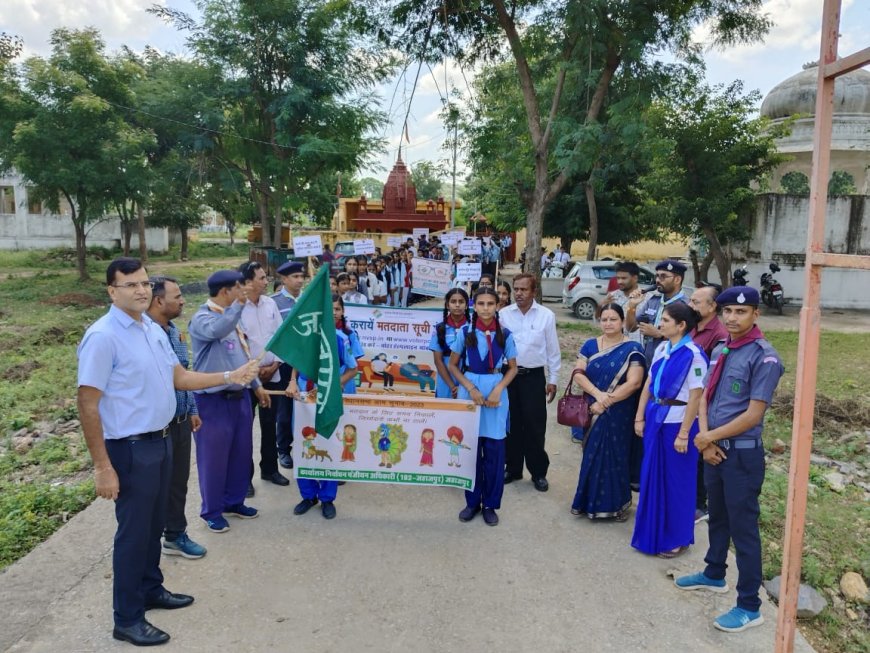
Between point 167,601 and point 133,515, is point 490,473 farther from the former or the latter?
point 133,515

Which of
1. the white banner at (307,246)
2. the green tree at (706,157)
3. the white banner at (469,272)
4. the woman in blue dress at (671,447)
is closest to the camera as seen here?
the woman in blue dress at (671,447)

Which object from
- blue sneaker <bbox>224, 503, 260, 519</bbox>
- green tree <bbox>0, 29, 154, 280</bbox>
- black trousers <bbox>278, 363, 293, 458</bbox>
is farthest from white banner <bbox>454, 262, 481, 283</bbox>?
green tree <bbox>0, 29, 154, 280</bbox>

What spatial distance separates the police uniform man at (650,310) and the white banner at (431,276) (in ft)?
22.5

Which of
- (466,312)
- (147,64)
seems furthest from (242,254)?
(466,312)

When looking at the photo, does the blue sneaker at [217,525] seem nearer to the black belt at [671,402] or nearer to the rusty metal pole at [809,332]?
the black belt at [671,402]

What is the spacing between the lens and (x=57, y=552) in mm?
4176

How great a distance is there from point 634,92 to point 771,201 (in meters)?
9.78

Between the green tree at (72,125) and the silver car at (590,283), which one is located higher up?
the green tree at (72,125)

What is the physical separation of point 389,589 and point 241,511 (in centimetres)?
148

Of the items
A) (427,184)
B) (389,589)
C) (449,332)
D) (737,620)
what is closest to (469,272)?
(449,332)

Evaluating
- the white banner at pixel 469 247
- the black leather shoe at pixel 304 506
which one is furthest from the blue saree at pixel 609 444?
the white banner at pixel 469 247

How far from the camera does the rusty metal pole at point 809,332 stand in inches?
89.7

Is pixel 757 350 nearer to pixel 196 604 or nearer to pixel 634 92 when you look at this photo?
pixel 196 604

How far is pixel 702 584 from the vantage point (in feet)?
12.6
